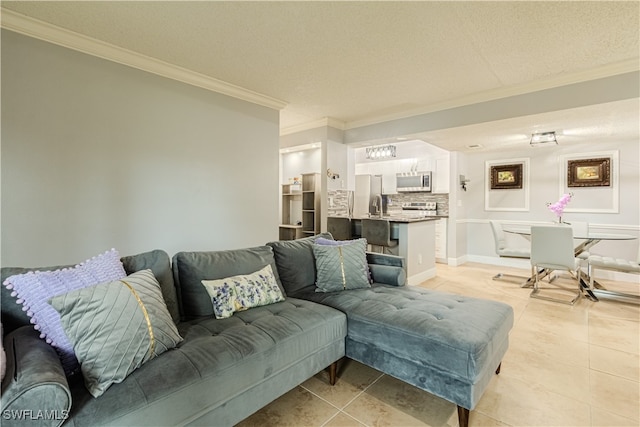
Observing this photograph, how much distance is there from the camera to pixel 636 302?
140 inches

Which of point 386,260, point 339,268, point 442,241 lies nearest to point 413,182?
point 442,241

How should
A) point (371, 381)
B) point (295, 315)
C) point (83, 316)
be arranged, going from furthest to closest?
point (371, 381) < point (295, 315) < point (83, 316)

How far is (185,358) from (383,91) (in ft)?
11.2

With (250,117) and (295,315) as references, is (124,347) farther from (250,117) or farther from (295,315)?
(250,117)

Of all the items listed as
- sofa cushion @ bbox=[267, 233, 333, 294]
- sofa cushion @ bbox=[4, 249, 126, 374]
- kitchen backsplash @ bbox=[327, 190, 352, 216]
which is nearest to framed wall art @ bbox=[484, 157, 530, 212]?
kitchen backsplash @ bbox=[327, 190, 352, 216]

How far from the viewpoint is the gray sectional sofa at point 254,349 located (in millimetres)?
1051

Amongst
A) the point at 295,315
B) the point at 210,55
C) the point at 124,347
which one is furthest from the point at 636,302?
the point at 210,55

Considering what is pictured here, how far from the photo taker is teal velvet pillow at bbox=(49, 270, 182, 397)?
1.16m

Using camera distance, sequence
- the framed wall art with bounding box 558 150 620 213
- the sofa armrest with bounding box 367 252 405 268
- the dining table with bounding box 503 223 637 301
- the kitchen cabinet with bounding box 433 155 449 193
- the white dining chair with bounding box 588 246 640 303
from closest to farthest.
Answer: the sofa armrest with bounding box 367 252 405 268 < the white dining chair with bounding box 588 246 640 303 < the dining table with bounding box 503 223 637 301 < the framed wall art with bounding box 558 150 620 213 < the kitchen cabinet with bounding box 433 155 449 193

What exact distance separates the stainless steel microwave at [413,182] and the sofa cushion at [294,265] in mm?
4263

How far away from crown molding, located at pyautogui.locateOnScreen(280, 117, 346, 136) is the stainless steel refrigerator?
71.0 inches

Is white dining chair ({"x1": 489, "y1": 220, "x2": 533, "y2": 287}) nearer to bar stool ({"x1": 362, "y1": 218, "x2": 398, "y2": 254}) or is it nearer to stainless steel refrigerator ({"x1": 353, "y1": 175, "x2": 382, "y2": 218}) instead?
bar stool ({"x1": 362, "y1": 218, "x2": 398, "y2": 254})

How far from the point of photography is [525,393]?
6.19 feet

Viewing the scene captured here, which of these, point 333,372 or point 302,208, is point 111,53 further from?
point 302,208
